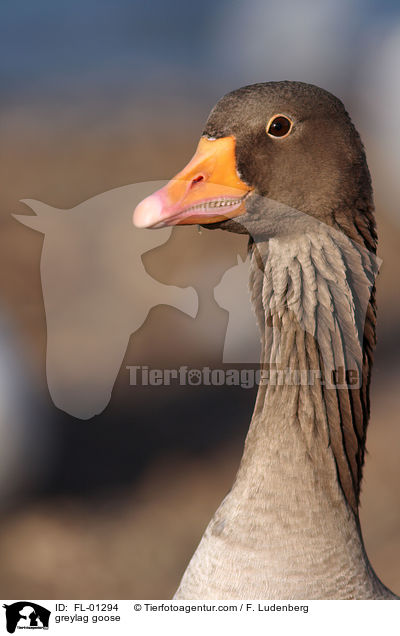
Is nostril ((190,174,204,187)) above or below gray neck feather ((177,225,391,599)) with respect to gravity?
above

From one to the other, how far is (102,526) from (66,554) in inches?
10.3

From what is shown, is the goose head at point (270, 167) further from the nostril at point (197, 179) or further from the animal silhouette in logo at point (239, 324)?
the animal silhouette in logo at point (239, 324)

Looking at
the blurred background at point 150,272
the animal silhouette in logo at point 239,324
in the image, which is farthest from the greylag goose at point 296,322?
the blurred background at point 150,272

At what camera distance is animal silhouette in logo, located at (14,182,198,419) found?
4734 mm

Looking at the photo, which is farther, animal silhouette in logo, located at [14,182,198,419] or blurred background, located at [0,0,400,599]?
animal silhouette in logo, located at [14,182,198,419]

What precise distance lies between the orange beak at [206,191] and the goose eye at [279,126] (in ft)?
0.30

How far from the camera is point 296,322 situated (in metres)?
1.67

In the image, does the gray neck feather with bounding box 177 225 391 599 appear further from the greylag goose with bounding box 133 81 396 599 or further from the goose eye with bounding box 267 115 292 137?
the goose eye with bounding box 267 115 292 137

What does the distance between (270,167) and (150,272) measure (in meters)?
3.98

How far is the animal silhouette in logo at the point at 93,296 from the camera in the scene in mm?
4734

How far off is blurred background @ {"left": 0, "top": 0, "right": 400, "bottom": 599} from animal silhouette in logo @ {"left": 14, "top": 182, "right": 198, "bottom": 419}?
5.0 inches
